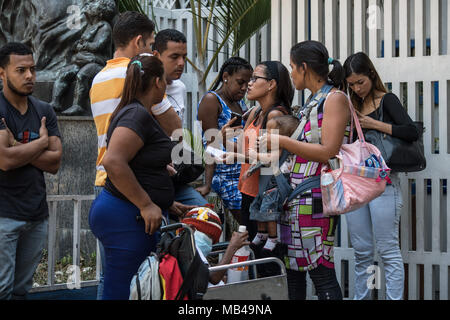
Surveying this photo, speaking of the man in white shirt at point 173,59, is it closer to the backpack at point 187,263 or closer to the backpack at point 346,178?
the backpack at point 346,178

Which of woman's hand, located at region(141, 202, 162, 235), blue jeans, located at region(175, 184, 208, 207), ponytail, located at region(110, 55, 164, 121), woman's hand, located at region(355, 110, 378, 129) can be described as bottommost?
woman's hand, located at region(141, 202, 162, 235)

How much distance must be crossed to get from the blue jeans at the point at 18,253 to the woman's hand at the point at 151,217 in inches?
47.8

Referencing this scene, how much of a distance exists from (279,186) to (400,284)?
136 cm

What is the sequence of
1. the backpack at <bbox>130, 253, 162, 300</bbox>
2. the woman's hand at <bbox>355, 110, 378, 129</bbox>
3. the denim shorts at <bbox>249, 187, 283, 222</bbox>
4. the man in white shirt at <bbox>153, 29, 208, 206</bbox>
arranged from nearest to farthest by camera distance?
the backpack at <bbox>130, 253, 162, 300</bbox>, the denim shorts at <bbox>249, 187, 283, 222</bbox>, the man in white shirt at <bbox>153, 29, 208, 206</bbox>, the woman's hand at <bbox>355, 110, 378, 129</bbox>

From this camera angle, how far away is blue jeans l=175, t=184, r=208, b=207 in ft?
13.1

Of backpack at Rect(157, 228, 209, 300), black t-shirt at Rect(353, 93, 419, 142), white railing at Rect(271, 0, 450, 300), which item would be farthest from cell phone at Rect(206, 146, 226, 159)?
white railing at Rect(271, 0, 450, 300)

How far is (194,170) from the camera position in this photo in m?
3.95

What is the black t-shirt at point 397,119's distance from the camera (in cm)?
451

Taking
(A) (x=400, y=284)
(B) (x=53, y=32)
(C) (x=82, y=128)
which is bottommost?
(A) (x=400, y=284)

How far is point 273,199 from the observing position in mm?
3709

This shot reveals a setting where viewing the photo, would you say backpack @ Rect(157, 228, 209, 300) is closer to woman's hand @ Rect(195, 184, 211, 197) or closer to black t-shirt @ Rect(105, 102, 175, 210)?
black t-shirt @ Rect(105, 102, 175, 210)

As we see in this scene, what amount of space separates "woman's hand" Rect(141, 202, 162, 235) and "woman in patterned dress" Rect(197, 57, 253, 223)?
130cm
